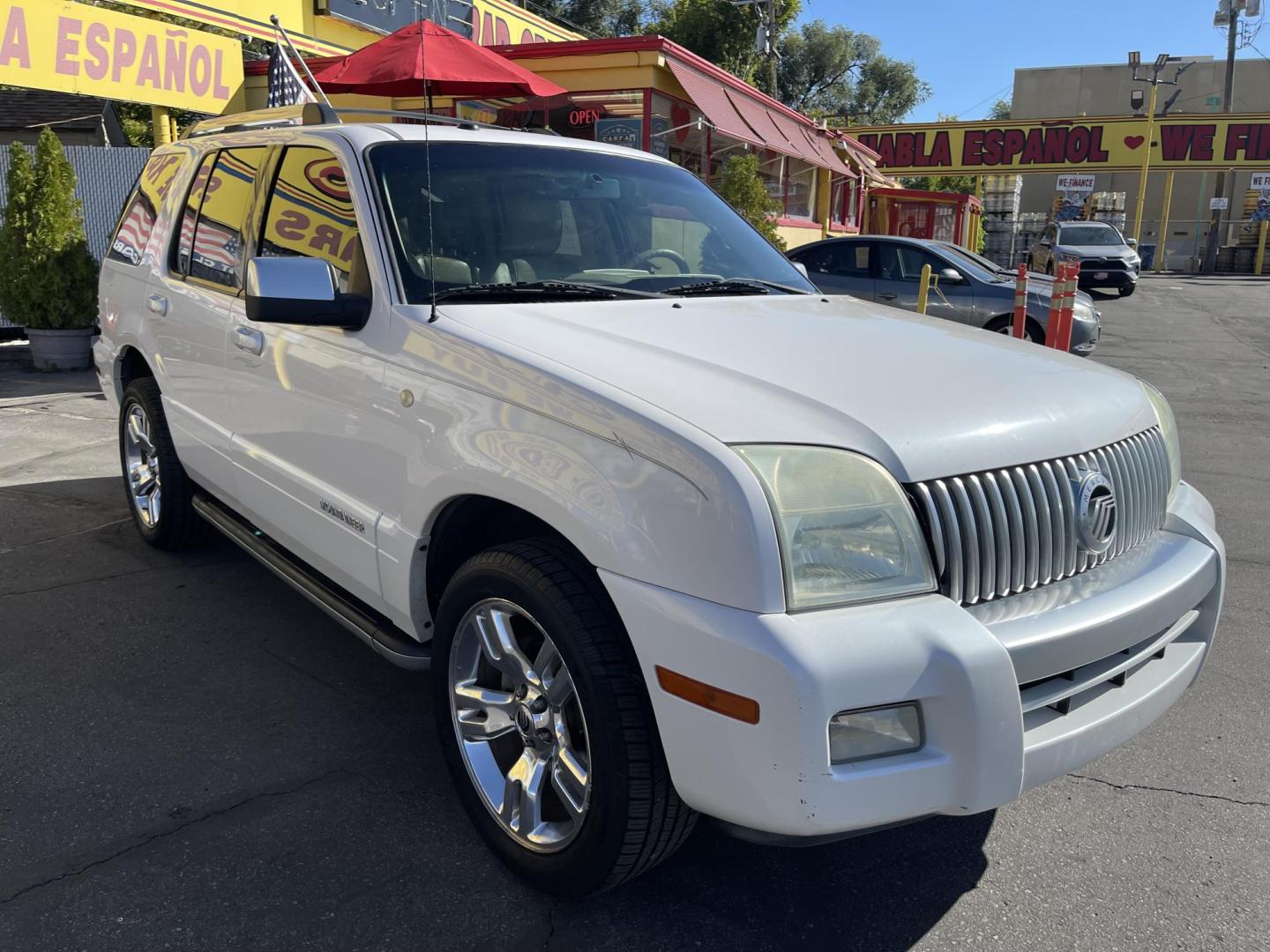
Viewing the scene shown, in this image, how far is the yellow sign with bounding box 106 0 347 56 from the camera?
12272mm

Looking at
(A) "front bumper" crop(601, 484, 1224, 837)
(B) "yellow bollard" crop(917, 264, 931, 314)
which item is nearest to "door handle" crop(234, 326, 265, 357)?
(A) "front bumper" crop(601, 484, 1224, 837)

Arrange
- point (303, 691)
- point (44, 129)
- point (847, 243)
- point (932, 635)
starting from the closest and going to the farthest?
point (932, 635)
point (303, 691)
point (44, 129)
point (847, 243)

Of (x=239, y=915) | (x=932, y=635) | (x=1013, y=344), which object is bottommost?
(x=239, y=915)

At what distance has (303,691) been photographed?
364 centimetres

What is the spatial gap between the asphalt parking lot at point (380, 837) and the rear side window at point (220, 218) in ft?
4.61

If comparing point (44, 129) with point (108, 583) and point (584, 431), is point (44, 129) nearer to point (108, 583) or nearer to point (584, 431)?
point (108, 583)

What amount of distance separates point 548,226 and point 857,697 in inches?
80.2

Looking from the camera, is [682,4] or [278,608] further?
[682,4]

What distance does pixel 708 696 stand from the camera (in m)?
2.01

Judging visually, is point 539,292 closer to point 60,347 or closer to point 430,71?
point 430,71

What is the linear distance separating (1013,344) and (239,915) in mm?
2676

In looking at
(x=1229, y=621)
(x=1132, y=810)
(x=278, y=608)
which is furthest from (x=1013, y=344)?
(x=278, y=608)

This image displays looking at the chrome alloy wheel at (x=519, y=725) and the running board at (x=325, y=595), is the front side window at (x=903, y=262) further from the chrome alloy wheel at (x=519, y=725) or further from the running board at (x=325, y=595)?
the chrome alloy wheel at (x=519, y=725)

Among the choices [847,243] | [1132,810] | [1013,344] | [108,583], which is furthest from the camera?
[847,243]
